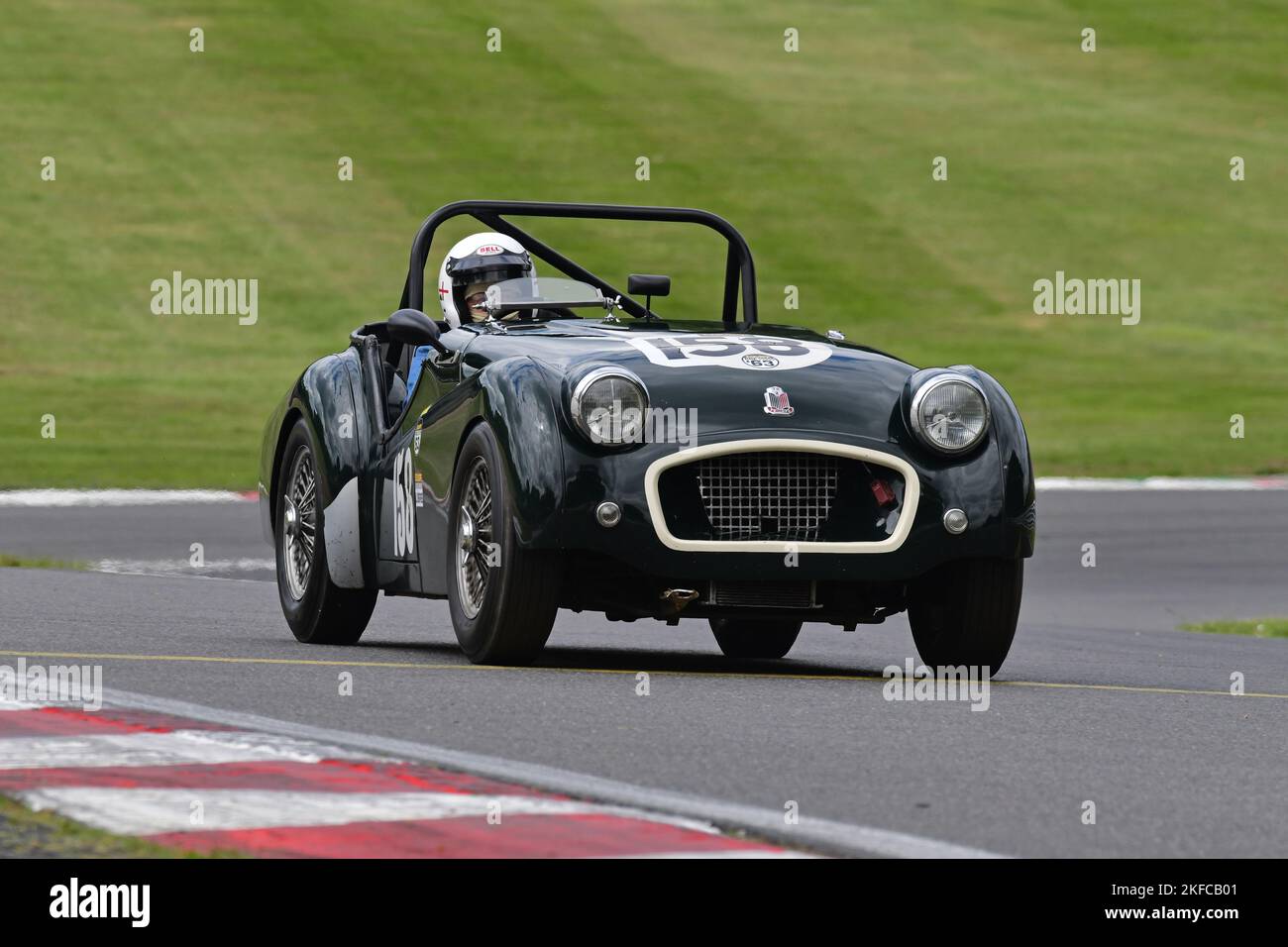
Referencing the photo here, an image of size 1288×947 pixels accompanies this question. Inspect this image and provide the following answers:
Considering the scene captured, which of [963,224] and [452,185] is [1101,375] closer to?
[963,224]

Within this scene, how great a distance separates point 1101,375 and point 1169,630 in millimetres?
20217

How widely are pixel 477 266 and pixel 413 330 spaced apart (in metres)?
0.88

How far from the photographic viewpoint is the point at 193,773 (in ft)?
18.6

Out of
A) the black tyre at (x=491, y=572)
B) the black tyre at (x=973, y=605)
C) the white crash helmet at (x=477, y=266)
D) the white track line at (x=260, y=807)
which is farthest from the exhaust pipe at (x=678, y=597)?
the white track line at (x=260, y=807)

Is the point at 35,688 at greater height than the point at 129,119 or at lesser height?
lesser

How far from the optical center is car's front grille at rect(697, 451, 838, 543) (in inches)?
318

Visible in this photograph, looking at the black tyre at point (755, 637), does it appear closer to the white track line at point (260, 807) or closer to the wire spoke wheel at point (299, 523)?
the wire spoke wheel at point (299, 523)

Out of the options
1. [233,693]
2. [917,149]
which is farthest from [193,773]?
[917,149]

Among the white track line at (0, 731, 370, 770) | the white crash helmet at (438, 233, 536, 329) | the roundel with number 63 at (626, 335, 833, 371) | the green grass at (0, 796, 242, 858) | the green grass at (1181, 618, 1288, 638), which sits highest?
the white crash helmet at (438, 233, 536, 329)

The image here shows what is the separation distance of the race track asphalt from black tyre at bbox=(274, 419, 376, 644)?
123 mm

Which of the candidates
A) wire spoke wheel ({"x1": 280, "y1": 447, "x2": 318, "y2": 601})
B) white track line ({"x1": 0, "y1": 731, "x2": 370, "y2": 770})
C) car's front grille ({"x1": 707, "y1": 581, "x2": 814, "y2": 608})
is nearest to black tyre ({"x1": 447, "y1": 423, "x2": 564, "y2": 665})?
car's front grille ({"x1": 707, "y1": 581, "x2": 814, "y2": 608})

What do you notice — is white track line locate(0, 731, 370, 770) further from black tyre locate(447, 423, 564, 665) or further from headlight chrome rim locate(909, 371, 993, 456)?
headlight chrome rim locate(909, 371, 993, 456)
